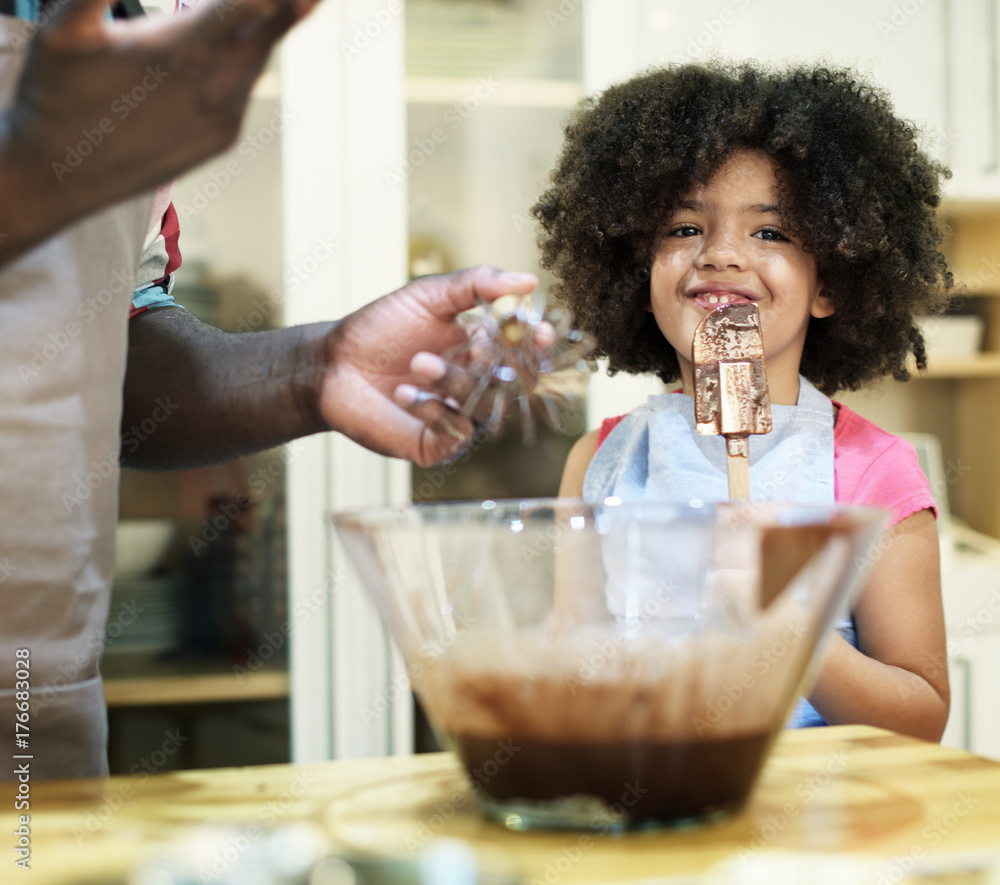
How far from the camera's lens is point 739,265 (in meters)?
1.06

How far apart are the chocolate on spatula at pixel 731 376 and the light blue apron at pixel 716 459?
0.19m

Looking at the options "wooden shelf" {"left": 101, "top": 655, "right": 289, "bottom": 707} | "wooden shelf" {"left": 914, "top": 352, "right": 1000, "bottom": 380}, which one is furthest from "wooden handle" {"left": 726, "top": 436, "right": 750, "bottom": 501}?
"wooden shelf" {"left": 914, "top": 352, "right": 1000, "bottom": 380}

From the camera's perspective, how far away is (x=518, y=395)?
2.03 feet

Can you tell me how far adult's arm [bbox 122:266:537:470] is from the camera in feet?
2.16

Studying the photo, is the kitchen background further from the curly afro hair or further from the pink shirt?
the pink shirt

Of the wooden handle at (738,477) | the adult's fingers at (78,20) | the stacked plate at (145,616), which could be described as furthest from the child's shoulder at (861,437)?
the stacked plate at (145,616)

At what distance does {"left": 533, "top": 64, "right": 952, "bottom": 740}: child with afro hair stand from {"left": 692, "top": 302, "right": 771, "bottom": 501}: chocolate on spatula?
0.54 ft

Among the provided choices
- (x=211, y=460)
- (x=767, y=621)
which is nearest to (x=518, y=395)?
(x=767, y=621)

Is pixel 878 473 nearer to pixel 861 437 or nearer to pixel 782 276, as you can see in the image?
pixel 861 437

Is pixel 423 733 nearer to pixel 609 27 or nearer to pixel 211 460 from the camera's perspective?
pixel 211 460

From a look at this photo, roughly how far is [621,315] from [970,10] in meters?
1.26

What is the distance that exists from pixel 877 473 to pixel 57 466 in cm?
80

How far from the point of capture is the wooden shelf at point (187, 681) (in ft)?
5.78

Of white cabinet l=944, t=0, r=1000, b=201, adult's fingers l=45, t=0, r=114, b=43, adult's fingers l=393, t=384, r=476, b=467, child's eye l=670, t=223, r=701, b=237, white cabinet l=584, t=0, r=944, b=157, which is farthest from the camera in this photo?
white cabinet l=944, t=0, r=1000, b=201
